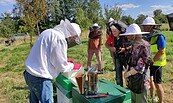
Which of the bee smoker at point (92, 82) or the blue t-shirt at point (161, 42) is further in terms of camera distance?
the blue t-shirt at point (161, 42)

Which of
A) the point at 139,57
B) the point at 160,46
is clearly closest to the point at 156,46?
the point at 160,46

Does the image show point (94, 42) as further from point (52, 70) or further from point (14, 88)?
point (52, 70)

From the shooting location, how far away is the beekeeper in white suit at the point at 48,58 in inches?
103

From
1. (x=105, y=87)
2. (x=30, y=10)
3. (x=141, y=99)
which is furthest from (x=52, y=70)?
(x=30, y=10)

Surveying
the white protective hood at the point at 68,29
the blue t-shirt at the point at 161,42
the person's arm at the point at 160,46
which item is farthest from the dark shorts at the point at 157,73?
the white protective hood at the point at 68,29

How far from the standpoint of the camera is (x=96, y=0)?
183 ft

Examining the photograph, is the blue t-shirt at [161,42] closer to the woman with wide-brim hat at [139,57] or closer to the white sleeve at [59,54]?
the woman with wide-brim hat at [139,57]

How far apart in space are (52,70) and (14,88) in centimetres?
367

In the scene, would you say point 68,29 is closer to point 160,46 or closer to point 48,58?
point 48,58

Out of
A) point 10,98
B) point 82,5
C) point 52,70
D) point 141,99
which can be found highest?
point 82,5

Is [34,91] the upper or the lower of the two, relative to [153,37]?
lower

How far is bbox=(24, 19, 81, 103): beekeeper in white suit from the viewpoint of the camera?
262 centimetres

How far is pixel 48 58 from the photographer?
2.69m

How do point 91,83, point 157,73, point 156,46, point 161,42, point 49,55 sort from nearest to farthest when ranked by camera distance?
point 91,83
point 49,55
point 161,42
point 156,46
point 157,73
